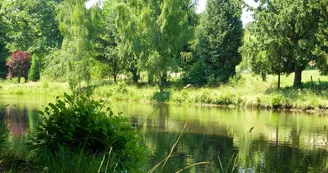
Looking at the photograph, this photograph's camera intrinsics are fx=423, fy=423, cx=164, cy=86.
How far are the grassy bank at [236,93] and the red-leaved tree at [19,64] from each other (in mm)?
6376

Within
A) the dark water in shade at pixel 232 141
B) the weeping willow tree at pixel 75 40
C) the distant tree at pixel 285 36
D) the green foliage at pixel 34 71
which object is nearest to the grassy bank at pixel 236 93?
the distant tree at pixel 285 36

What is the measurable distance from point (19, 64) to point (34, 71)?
169cm

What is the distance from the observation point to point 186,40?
33438 millimetres

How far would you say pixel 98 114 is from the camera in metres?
5.18

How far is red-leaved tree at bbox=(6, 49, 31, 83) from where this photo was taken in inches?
1680

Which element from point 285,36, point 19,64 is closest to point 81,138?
point 285,36

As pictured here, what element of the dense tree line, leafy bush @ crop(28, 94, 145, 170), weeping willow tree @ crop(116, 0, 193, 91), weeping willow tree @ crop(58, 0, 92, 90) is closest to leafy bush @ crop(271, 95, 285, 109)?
the dense tree line

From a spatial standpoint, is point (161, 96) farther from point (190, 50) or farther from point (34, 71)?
point (34, 71)

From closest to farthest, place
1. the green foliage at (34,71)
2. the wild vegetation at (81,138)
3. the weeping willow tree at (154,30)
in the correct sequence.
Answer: the wild vegetation at (81,138), the weeping willow tree at (154,30), the green foliage at (34,71)

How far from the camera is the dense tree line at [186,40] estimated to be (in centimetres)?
2616

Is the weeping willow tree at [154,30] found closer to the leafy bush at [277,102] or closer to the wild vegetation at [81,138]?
the leafy bush at [277,102]

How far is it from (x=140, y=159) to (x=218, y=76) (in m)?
28.0

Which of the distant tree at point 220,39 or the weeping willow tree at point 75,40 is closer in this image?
the weeping willow tree at point 75,40

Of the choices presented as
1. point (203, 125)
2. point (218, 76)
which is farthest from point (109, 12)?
point (203, 125)
